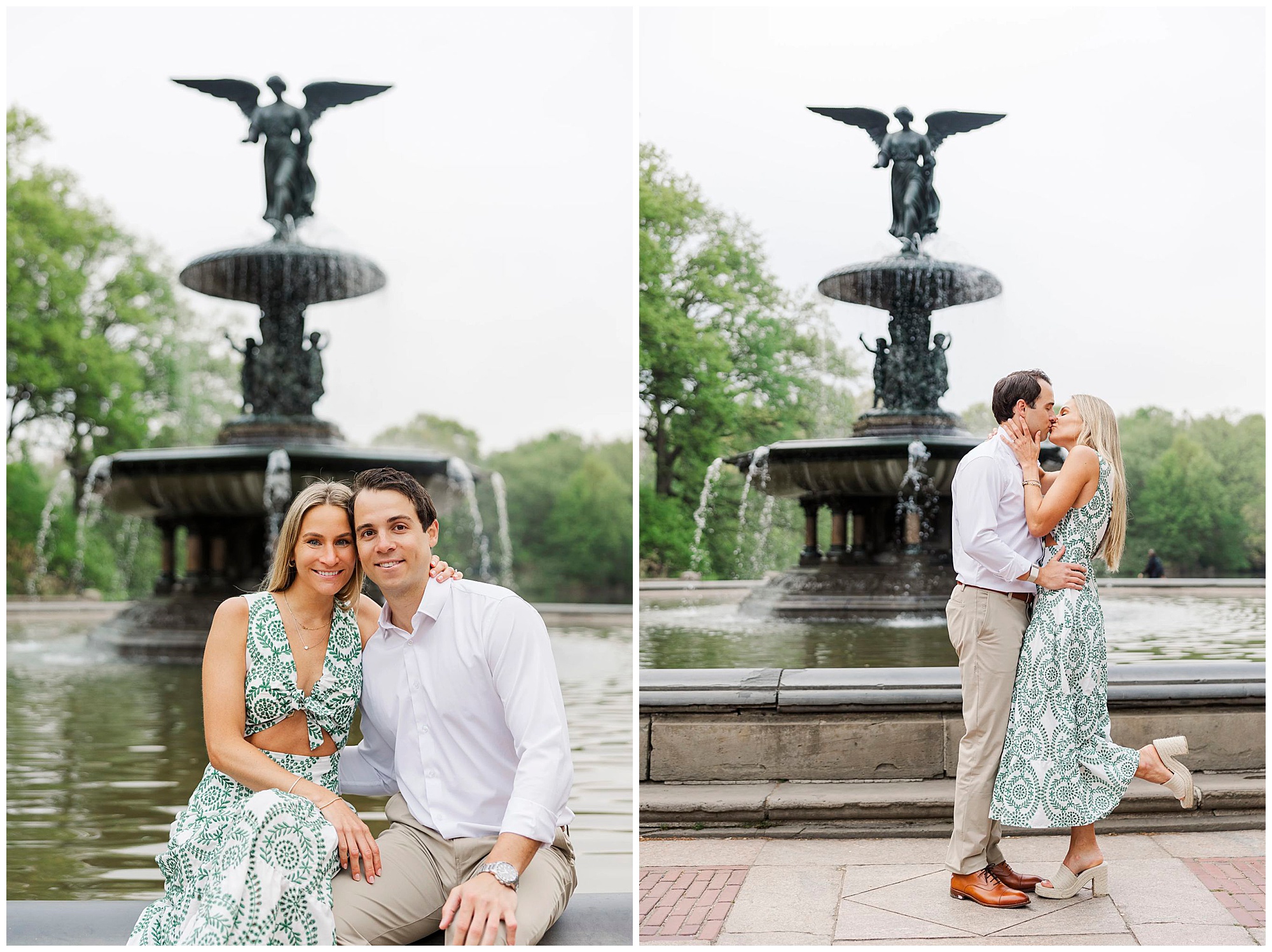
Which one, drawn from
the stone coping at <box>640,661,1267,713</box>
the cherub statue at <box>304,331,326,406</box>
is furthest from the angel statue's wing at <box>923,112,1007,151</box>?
the stone coping at <box>640,661,1267,713</box>

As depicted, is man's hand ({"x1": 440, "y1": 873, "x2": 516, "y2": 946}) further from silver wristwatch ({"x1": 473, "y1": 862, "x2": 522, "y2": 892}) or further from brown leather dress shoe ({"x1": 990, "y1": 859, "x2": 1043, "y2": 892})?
brown leather dress shoe ({"x1": 990, "y1": 859, "x2": 1043, "y2": 892})

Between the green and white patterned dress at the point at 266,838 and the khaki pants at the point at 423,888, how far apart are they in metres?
0.07

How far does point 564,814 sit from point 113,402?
29246 millimetres

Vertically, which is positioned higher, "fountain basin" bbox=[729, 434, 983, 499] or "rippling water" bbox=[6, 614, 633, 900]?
"fountain basin" bbox=[729, 434, 983, 499]

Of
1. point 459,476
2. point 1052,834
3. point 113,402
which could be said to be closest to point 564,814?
point 1052,834

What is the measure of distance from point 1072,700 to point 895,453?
6.72 metres

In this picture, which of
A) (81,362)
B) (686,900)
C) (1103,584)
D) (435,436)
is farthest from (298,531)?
(435,436)

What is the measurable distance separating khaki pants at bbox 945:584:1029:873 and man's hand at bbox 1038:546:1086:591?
0.13 meters

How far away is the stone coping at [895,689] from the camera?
183 inches

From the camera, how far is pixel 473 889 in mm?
2498

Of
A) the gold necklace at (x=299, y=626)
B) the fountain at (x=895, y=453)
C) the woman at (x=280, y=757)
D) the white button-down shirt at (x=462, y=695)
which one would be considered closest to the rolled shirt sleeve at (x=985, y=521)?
the white button-down shirt at (x=462, y=695)

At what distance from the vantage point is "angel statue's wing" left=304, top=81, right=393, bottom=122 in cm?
1184

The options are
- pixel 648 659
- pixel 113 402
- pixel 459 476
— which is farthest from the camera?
pixel 113 402

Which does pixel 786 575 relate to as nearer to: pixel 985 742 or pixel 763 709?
pixel 763 709
